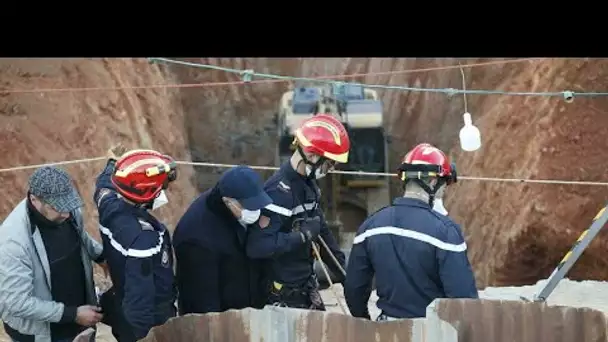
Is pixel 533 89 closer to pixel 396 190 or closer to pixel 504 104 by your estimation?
pixel 504 104

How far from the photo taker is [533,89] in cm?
1030

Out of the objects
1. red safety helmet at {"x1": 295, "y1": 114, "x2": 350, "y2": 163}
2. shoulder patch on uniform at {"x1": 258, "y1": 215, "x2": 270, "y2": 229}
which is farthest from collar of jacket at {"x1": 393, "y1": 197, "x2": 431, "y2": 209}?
shoulder patch on uniform at {"x1": 258, "y1": 215, "x2": 270, "y2": 229}

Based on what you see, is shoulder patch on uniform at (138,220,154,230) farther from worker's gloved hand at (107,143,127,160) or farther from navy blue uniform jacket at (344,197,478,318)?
worker's gloved hand at (107,143,127,160)

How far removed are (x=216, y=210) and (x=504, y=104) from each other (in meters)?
7.39

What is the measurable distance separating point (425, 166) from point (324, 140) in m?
0.69

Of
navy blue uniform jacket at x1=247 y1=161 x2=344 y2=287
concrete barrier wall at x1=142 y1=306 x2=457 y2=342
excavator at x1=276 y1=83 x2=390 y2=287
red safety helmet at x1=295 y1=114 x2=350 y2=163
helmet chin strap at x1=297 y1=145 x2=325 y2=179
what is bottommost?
concrete barrier wall at x1=142 y1=306 x2=457 y2=342

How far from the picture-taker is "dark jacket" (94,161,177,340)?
12.8 feet

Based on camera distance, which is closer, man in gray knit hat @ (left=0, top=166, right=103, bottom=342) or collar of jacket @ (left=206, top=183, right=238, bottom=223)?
man in gray knit hat @ (left=0, top=166, right=103, bottom=342)

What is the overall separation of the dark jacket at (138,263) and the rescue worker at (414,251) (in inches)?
39.8

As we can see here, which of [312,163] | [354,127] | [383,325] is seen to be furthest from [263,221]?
[354,127]

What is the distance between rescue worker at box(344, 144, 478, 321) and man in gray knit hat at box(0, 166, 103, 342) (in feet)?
4.58

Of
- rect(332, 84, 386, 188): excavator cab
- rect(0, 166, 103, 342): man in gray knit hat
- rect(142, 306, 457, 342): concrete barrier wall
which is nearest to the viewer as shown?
rect(142, 306, 457, 342): concrete barrier wall

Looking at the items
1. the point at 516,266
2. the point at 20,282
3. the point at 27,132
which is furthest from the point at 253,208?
the point at 516,266

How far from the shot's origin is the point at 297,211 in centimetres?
489
